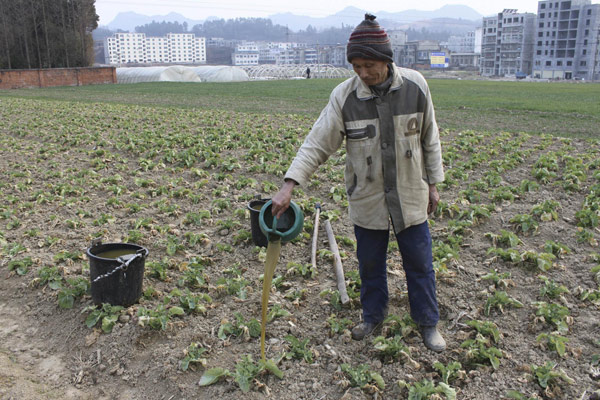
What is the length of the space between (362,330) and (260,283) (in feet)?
4.40

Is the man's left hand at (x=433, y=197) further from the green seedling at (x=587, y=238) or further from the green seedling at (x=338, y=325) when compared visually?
the green seedling at (x=587, y=238)

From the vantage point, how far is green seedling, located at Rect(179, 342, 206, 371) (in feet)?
12.6

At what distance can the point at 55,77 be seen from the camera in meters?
42.2

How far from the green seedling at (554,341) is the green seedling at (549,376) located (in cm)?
24

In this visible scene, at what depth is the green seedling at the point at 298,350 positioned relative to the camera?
12.8 ft

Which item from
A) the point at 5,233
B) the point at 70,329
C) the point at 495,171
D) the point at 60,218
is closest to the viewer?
the point at 70,329

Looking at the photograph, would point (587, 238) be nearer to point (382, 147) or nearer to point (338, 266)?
point (338, 266)

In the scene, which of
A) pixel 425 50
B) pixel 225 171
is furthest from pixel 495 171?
pixel 425 50

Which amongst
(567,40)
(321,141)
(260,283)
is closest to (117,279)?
(260,283)

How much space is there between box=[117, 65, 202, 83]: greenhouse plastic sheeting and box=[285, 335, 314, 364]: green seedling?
46.3 metres

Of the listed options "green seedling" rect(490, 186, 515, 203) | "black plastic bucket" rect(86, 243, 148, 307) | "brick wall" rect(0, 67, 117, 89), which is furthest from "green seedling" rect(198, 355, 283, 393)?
"brick wall" rect(0, 67, 117, 89)

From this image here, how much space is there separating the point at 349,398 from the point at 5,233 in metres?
4.86

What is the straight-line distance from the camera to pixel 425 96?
11.6 feet

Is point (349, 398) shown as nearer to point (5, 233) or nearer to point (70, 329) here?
point (70, 329)
